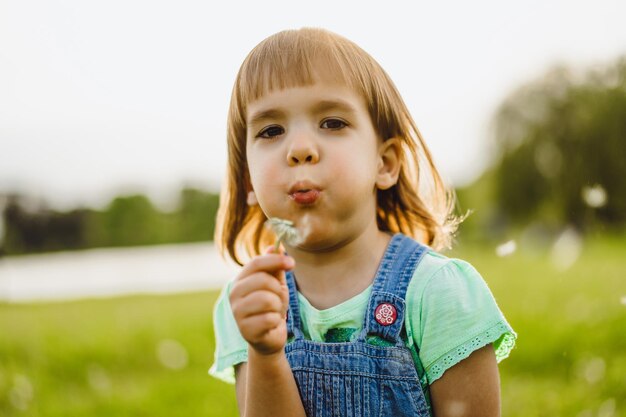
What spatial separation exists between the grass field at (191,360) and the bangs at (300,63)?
193 cm

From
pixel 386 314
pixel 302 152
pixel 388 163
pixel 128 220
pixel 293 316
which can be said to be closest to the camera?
pixel 302 152

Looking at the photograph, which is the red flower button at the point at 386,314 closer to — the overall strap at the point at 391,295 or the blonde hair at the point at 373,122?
the overall strap at the point at 391,295

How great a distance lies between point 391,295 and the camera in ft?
7.08

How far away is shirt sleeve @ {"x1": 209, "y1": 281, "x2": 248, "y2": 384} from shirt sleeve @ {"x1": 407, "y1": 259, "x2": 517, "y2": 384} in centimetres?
63

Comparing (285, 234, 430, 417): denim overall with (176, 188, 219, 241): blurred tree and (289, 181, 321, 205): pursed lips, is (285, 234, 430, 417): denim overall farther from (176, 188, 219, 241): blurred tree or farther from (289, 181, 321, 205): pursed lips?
(176, 188, 219, 241): blurred tree

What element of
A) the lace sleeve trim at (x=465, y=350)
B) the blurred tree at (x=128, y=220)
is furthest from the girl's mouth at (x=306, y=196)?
the blurred tree at (x=128, y=220)

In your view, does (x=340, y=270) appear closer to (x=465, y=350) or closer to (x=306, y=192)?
(x=306, y=192)

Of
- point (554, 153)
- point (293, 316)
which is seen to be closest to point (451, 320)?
point (293, 316)

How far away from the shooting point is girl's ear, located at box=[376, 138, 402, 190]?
235cm

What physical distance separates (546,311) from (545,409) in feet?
6.09

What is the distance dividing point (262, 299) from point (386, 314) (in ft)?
1.64

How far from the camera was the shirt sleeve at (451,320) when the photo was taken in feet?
6.85

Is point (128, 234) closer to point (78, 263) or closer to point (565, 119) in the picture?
point (78, 263)

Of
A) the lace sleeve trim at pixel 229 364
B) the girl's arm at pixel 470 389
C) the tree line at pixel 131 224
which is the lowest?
the girl's arm at pixel 470 389
